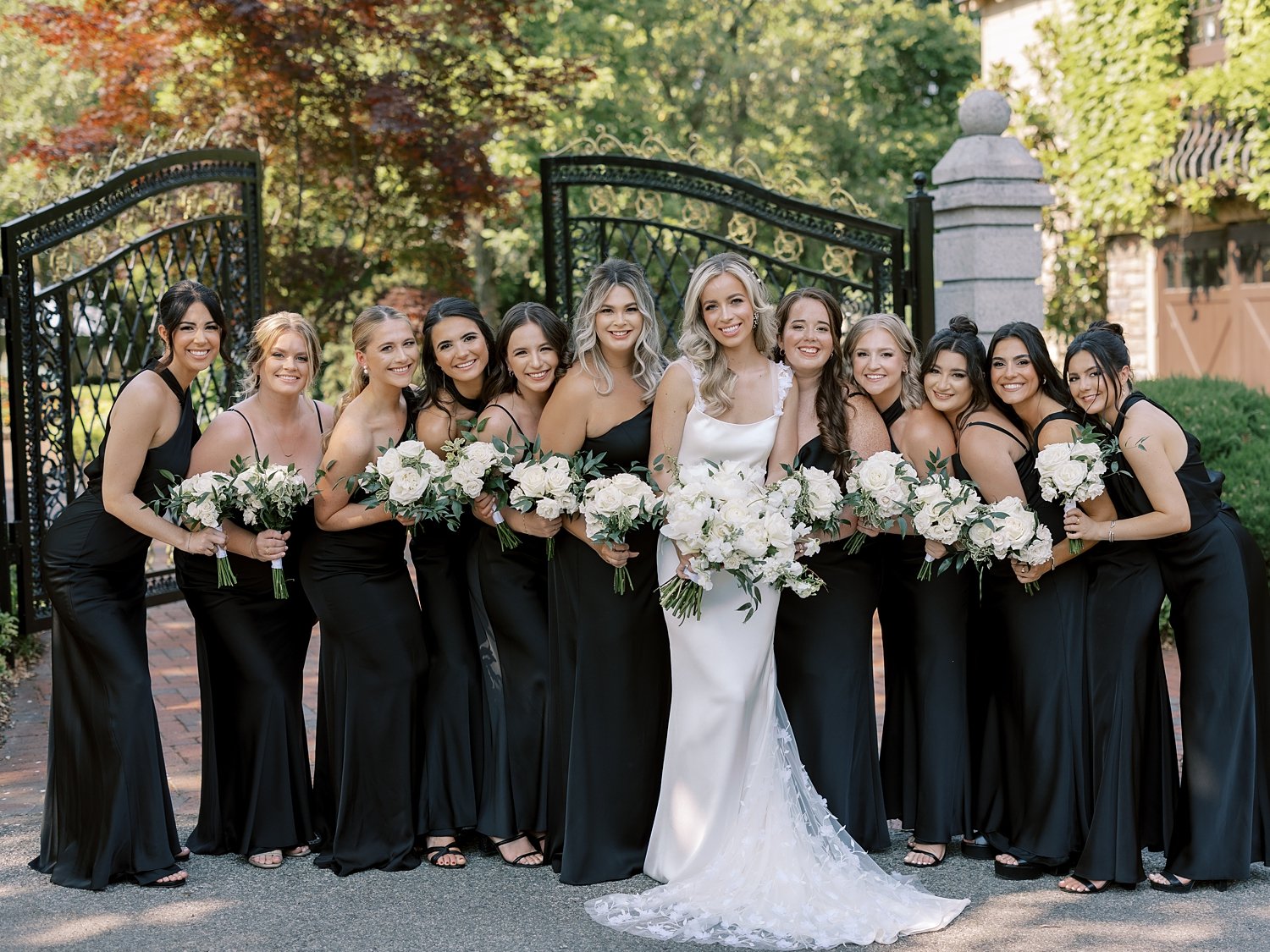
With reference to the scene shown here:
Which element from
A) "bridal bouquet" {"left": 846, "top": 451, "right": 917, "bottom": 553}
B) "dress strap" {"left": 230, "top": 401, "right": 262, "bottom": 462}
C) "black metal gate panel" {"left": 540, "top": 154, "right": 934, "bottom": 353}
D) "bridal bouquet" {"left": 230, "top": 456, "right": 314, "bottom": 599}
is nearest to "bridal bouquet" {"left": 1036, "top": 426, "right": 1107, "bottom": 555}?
"bridal bouquet" {"left": 846, "top": 451, "right": 917, "bottom": 553}

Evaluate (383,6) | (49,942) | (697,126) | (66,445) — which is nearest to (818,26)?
(697,126)

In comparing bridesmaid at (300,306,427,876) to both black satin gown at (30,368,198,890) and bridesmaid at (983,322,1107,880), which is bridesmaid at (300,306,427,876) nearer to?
black satin gown at (30,368,198,890)

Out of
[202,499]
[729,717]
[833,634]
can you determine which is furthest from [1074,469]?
[202,499]

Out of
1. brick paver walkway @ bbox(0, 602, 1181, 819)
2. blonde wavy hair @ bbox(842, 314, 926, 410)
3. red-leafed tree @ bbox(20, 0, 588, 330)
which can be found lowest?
brick paver walkway @ bbox(0, 602, 1181, 819)

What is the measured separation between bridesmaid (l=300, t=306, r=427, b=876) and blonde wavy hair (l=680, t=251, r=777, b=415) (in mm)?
1054

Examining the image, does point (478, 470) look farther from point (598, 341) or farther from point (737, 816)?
point (737, 816)

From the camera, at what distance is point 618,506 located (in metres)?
4.61

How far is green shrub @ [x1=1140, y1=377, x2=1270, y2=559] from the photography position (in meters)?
7.95

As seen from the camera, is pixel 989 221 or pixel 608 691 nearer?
pixel 608 691

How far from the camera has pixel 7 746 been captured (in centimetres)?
671

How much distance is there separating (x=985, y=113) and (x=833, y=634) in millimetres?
5082

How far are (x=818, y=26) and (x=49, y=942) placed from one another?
67.3 feet

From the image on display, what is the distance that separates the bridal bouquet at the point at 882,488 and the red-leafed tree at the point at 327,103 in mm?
8585

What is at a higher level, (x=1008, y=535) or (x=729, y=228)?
(x=729, y=228)
